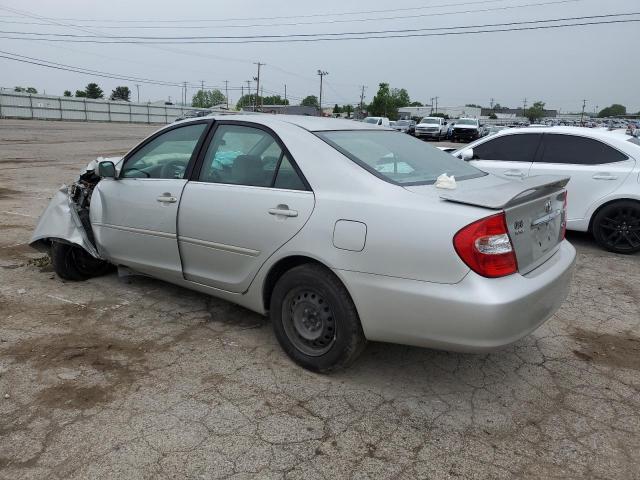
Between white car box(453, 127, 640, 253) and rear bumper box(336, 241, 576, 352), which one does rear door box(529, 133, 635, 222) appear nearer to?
white car box(453, 127, 640, 253)

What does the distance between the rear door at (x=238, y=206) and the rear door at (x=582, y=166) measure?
457 cm

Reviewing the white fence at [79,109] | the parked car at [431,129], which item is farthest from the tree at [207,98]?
the parked car at [431,129]

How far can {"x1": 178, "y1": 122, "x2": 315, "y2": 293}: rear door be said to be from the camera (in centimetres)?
327

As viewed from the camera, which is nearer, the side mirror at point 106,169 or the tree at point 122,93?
the side mirror at point 106,169

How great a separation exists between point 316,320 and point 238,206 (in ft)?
2.97

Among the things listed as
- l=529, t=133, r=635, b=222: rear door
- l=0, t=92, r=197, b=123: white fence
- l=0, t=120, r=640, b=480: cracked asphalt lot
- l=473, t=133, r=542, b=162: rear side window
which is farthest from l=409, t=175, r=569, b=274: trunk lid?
l=0, t=92, r=197, b=123: white fence

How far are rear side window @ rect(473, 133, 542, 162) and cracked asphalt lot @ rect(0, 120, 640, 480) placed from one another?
312cm

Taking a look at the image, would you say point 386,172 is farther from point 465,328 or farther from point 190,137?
point 190,137

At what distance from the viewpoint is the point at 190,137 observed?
159 inches

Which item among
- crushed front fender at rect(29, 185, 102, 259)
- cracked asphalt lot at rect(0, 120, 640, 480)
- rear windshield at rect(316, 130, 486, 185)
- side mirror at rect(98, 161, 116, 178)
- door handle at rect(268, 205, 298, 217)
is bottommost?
cracked asphalt lot at rect(0, 120, 640, 480)

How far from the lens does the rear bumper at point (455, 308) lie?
8.60 feet

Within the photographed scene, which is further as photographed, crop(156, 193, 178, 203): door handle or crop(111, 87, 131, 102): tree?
crop(111, 87, 131, 102): tree

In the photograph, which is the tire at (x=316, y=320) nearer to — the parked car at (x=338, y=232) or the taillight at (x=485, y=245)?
the parked car at (x=338, y=232)

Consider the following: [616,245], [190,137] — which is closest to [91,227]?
[190,137]
